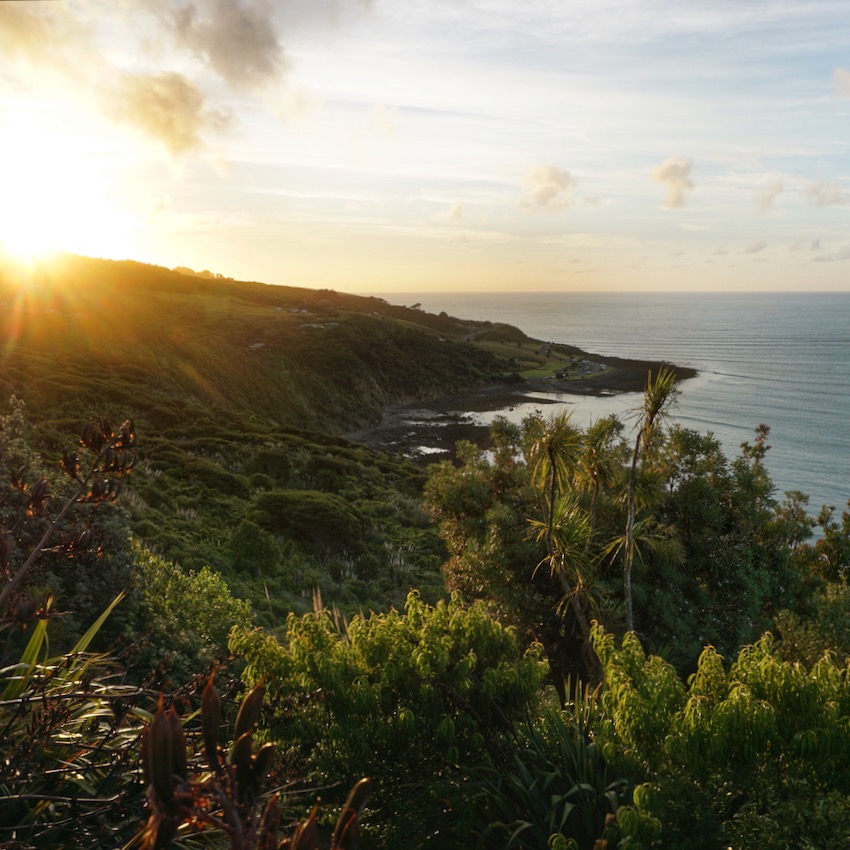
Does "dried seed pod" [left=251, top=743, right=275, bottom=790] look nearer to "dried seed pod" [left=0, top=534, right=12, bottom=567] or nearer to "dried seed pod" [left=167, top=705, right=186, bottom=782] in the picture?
"dried seed pod" [left=167, top=705, right=186, bottom=782]

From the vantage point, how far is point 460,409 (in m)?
82.2

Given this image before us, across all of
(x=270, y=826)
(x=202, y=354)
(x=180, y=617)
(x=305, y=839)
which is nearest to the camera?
(x=305, y=839)

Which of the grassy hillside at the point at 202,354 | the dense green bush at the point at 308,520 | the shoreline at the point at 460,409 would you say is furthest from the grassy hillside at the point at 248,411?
the shoreline at the point at 460,409

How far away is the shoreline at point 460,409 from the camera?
63.7m

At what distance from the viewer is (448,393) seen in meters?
91.9

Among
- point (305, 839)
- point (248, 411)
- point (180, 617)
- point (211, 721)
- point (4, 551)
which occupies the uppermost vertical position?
point (211, 721)

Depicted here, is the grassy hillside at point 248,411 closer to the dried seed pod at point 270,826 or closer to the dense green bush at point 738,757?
the dense green bush at point 738,757

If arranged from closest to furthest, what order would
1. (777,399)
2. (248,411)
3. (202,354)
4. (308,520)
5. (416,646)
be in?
(416,646), (308,520), (248,411), (202,354), (777,399)

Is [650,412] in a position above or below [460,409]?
above

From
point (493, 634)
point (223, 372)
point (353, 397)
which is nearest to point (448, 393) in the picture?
point (353, 397)

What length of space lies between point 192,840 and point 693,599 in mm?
12892

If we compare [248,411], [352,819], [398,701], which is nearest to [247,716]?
[352,819]

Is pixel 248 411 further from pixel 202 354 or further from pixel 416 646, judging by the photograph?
pixel 416 646

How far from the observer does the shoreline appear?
209 feet
